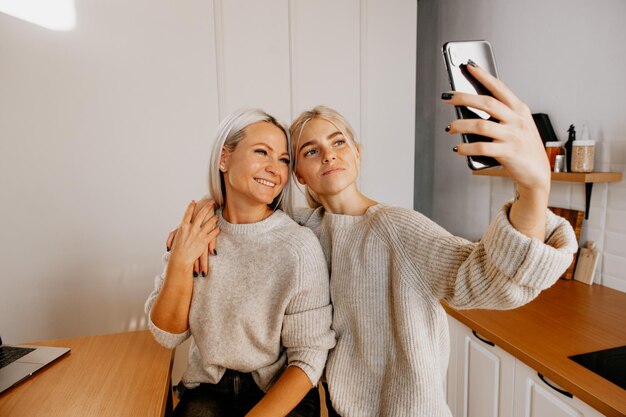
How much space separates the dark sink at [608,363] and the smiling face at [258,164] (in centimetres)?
100

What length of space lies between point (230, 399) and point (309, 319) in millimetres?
365

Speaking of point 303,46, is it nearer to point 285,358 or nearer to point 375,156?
point 375,156

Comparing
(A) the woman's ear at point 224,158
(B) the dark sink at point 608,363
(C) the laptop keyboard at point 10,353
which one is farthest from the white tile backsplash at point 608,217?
(C) the laptop keyboard at point 10,353

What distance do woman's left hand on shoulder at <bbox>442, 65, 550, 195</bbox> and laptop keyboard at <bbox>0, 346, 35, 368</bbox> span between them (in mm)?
1432

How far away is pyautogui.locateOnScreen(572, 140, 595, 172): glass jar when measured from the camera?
1573mm

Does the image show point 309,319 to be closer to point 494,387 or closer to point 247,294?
point 247,294

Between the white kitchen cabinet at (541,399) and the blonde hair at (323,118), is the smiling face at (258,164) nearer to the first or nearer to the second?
the blonde hair at (323,118)

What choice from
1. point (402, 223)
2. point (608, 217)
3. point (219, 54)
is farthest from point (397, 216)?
point (219, 54)

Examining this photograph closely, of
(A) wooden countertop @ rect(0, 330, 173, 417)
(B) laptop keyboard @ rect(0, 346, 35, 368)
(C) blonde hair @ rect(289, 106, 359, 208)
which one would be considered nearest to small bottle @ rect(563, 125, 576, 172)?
(C) blonde hair @ rect(289, 106, 359, 208)

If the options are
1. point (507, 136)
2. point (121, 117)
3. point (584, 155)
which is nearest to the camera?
point (507, 136)

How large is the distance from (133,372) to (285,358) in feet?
1.49

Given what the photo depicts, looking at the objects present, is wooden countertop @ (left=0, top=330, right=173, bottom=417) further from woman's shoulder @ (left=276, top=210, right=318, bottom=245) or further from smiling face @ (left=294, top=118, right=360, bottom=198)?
smiling face @ (left=294, top=118, right=360, bottom=198)

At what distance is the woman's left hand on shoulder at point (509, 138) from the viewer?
0.58 metres

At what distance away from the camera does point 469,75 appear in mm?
656
